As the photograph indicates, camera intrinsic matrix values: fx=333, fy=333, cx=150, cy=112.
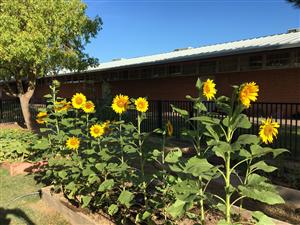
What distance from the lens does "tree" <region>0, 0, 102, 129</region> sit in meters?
9.76

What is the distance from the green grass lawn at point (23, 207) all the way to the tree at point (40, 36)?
16.5 feet

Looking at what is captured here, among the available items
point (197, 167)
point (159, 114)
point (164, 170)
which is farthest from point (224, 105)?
point (159, 114)

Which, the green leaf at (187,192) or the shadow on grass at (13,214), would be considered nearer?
the green leaf at (187,192)

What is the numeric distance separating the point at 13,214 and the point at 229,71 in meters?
14.7

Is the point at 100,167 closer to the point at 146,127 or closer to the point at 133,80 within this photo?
the point at 146,127

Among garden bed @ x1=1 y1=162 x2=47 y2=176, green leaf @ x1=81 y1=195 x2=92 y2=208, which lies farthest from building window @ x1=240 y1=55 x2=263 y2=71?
green leaf @ x1=81 y1=195 x2=92 y2=208

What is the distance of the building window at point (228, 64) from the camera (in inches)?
681

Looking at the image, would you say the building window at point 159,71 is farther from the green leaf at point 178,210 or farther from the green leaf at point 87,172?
the green leaf at point 178,210

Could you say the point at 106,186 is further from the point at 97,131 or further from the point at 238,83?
the point at 238,83

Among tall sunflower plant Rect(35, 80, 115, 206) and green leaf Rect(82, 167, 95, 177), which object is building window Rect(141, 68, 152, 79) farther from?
green leaf Rect(82, 167, 95, 177)

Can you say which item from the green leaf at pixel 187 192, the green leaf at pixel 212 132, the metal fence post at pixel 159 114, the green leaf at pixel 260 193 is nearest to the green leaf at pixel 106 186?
the green leaf at pixel 187 192

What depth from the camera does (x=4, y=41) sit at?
31.4ft

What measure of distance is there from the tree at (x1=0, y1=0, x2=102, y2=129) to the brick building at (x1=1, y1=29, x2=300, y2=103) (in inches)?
268

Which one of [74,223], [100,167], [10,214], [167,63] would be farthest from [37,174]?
[167,63]
